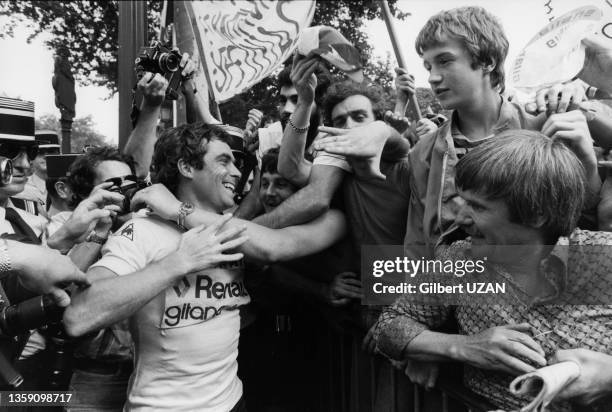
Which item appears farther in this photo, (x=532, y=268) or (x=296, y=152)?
(x=296, y=152)

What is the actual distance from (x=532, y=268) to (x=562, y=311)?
0.12m

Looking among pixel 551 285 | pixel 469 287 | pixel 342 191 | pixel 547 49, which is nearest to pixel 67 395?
pixel 342 191

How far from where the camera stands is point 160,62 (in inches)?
114

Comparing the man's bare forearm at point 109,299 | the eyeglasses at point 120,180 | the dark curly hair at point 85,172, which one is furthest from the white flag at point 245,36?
the man's bare forearm at point 109,299

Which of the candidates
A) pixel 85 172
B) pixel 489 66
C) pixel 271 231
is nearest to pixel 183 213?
pixel 271 231

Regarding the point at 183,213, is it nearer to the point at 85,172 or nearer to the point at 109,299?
the point at 109,299

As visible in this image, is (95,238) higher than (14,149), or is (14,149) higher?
(14,149)

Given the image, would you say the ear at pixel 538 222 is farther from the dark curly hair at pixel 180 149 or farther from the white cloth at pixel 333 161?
the dark curly hair at pixel 180 149

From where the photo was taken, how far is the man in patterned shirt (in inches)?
48.3

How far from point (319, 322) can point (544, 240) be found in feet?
5.19

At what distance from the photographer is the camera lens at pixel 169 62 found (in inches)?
114

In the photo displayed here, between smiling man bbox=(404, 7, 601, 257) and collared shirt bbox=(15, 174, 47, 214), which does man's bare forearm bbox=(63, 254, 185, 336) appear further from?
collared shirt bbox=(15, 174, 47, 214)

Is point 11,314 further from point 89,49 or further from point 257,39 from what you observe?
point 89,49

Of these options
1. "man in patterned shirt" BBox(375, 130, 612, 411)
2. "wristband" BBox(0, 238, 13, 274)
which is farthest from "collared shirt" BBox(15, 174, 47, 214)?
"man in patterned shirt" BBox(375, 130, 612, 411)
